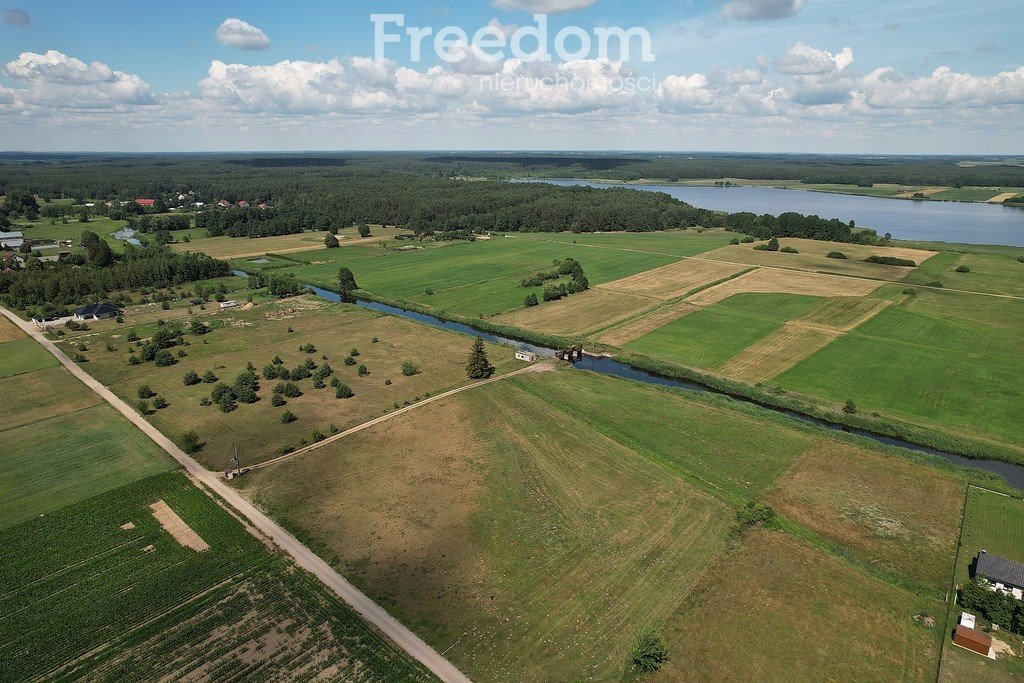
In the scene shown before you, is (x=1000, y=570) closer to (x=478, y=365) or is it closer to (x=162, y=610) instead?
(x=478, y=365)

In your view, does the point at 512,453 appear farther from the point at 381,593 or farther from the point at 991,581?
the point at 991,581

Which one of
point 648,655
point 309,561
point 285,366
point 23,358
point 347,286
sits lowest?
point 309,561

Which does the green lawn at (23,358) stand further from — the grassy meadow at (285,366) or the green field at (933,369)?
the green field at (933,369)

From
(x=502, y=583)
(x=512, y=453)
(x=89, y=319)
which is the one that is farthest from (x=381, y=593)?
(x=89, y=319)

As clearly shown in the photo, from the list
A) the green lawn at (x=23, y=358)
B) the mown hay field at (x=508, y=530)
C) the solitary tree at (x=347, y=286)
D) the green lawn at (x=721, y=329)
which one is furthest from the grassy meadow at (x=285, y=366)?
the green lawn at (x=721, y=329)

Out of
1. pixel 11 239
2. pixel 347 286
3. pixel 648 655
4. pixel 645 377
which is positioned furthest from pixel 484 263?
pixel 11 239
